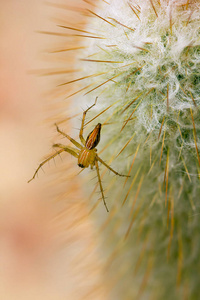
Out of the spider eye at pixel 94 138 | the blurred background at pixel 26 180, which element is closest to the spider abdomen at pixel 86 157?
the spider eye at pixel 94 138

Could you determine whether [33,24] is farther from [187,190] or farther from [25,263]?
[187,190]

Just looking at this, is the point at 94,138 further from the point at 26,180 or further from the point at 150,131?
the point at 26,180

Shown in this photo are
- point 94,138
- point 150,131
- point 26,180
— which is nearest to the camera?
point 150,131

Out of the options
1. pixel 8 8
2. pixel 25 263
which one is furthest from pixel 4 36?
pixel 25 263

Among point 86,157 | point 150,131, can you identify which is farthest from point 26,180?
point 150,131

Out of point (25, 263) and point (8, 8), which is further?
point (8, 8)

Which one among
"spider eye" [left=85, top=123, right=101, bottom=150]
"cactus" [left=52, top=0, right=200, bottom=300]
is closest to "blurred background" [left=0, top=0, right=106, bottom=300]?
"cactus" [left=52, top=0, right=200, bottom=300]
